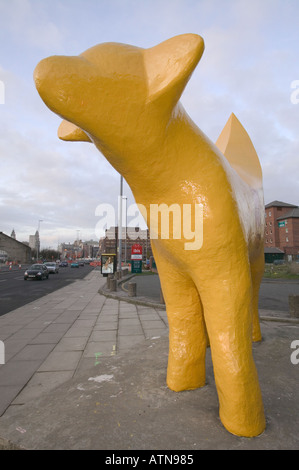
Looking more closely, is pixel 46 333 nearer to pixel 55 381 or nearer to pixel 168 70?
pixel 55 381

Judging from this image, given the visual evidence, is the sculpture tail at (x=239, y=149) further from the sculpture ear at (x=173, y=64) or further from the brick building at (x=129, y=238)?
the brick building at (x=129, y=238)

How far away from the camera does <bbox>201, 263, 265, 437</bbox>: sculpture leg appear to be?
201 cm

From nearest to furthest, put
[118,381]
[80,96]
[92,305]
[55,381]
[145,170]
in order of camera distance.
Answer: [80,96] < [145,170] < [118,381] < [55,381] < [92,305]

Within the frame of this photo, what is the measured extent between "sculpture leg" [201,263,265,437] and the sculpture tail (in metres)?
2.36

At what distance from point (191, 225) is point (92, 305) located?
25.0 feet

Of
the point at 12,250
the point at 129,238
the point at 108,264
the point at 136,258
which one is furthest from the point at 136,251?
the point at 12,250

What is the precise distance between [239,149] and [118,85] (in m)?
2.94

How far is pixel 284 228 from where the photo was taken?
5000cm

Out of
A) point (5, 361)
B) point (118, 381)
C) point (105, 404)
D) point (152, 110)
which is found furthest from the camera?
point (5, 361)

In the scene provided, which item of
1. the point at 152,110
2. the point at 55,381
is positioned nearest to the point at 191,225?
the point at 152,110

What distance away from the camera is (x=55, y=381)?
134 inches

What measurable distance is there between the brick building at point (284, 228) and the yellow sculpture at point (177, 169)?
48.7 metres

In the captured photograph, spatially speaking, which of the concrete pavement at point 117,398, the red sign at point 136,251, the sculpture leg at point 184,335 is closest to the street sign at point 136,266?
the red sign at point 136,251

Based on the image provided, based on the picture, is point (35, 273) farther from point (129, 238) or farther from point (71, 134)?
point (129, 238)
